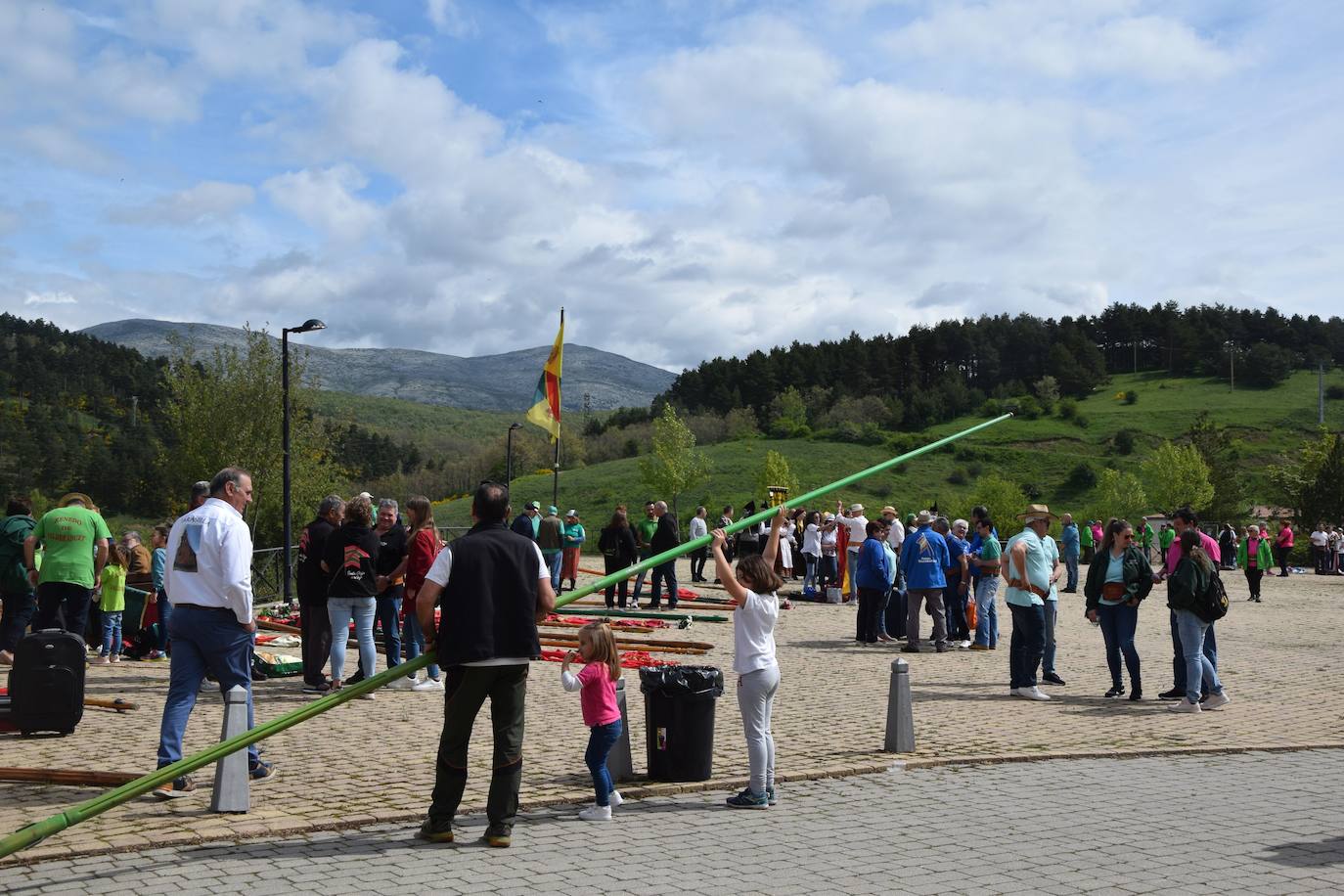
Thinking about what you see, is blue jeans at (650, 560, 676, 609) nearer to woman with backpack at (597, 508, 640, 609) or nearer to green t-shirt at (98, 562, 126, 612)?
woman with backpack at (597, 508, 640, 609)

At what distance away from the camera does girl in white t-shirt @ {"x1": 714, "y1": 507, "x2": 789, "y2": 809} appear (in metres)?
7.67

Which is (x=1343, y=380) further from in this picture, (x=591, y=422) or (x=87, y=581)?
(x=87, y=581)

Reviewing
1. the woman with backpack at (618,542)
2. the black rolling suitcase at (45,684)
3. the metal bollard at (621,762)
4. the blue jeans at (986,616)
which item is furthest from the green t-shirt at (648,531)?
the metal bollard at (621,762)

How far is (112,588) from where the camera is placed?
14.2 m

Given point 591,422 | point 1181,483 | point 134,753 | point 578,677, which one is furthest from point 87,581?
point 591,422

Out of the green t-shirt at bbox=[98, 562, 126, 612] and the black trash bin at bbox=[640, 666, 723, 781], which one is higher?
the green t-shirt at bbox=[98, 562, 126, 612]

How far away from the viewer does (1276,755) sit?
973cm

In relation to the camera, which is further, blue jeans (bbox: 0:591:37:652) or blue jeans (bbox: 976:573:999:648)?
blue jeans (bbox: 976:573:999:648)

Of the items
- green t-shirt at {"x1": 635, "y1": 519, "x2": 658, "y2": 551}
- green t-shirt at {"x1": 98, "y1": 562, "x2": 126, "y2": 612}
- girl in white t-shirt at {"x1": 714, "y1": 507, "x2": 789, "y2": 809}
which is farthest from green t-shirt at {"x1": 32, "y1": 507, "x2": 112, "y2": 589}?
green t-shirt at {"x1": 635, "y1": 519, "x2": 658, "y2": 551}

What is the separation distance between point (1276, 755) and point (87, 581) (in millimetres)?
10931

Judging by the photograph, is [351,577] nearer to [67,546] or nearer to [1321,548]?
[67,546]

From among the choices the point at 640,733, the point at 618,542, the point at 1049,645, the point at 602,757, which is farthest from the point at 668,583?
the point at 602,757

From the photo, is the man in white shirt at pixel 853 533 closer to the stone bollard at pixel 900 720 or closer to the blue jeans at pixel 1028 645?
the blue jeans at pixel 1028 645

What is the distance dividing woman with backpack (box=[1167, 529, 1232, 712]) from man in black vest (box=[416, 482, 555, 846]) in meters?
7.46
